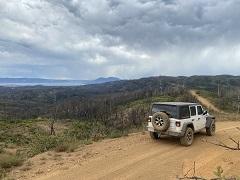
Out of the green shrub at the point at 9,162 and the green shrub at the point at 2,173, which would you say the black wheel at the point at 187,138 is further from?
the green shrub at the point at 2,173

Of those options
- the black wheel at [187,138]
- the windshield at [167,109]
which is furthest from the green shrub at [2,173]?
the black wheel at [187,138]

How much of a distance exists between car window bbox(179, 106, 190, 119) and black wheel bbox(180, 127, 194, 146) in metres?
0.64

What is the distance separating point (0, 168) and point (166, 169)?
5.92 meters

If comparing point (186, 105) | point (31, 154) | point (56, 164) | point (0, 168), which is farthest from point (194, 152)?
point (0, 168)

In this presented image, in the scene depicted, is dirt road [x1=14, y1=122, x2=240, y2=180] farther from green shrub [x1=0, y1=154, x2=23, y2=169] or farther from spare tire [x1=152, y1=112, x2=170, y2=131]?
spare tire [x1=152, y1=112, x2=170, y2=131]

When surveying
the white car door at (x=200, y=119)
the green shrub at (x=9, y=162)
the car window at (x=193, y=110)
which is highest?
the car window at (x=193, y=110)

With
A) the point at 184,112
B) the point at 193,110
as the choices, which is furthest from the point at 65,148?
the point at 193,110

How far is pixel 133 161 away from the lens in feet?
43.9

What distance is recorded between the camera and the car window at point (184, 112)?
656 inches

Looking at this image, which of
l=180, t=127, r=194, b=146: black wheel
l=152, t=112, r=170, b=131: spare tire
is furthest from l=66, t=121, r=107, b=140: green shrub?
l=180, t=127, r=194, b=146: black wheel

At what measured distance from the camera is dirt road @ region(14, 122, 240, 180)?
38.6 feet

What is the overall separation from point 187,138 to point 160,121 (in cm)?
154

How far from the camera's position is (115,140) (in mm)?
17922

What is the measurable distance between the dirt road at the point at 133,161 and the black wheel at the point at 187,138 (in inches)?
11.5
